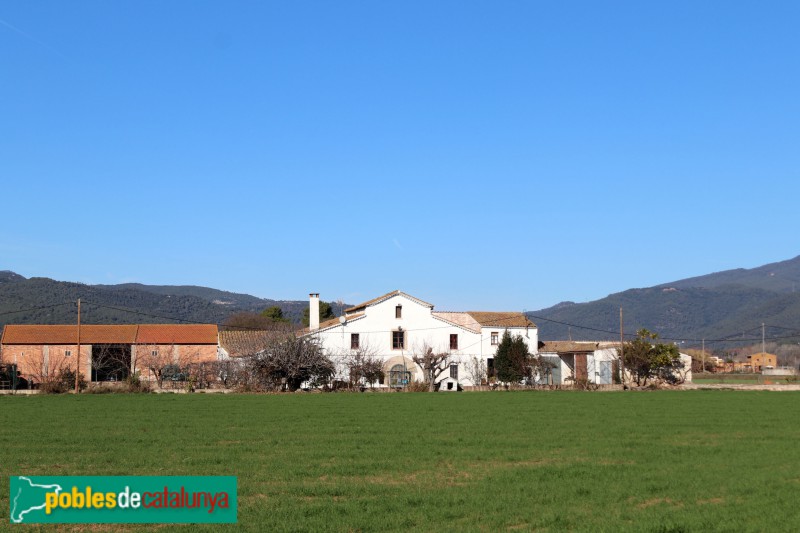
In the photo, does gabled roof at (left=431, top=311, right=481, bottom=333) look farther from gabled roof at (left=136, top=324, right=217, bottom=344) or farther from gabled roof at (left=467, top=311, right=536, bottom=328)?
gabled roof at (left=136, top=324, right=217, bottom=344)

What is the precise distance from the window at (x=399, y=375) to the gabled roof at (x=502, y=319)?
30.0ft

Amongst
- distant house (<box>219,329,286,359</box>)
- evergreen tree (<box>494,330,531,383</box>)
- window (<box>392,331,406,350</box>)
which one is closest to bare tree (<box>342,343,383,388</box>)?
window (<box>392,331,406,350</box>)

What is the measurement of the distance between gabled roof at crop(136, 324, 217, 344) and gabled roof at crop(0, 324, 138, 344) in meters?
1.25

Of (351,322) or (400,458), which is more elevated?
(351,322)

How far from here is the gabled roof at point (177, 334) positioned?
8688 centimetres

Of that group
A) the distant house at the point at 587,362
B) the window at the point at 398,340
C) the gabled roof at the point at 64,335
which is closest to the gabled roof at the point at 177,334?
the gabled roof at the point at 64,335

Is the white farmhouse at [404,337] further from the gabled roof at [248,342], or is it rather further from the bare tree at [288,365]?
the bare tree at [288,365]

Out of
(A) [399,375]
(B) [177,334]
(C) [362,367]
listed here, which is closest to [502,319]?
(A) [399,375]

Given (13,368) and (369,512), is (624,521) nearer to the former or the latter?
(369,512)

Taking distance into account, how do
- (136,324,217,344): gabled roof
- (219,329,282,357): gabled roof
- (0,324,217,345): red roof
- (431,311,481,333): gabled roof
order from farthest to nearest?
(136,324,217,344): gabled roof < (0,324,217,345): red roof < (431,311,481,333): gabled roof < (219,329,282,357): gabled roof

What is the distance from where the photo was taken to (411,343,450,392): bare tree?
68.2 metres

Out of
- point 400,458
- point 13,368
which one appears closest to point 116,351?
point 13,368

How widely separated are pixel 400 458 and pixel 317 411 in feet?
55.8

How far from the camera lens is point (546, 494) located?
51.9 feet
